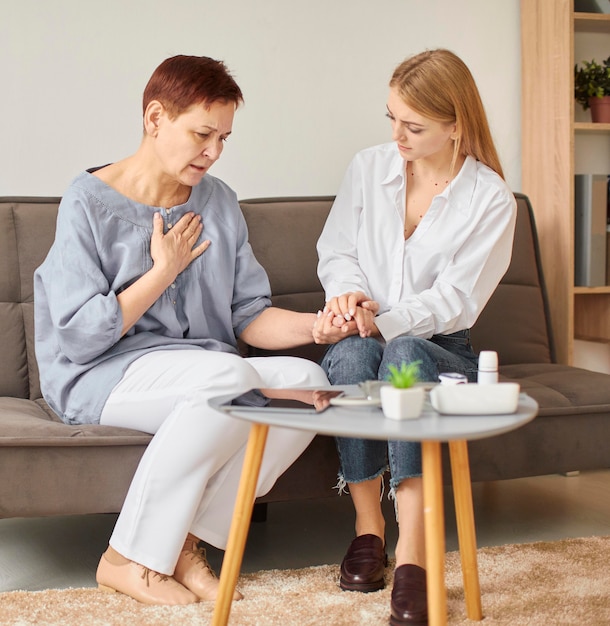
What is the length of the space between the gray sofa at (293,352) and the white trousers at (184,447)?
0.29ft

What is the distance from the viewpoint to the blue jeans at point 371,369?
5.78ft

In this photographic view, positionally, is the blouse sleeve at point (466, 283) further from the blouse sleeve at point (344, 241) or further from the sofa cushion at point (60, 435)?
the sofa cushion at point (60, 435)

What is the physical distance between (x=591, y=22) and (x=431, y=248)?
1.33m

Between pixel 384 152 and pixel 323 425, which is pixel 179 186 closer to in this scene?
pixel 384 152

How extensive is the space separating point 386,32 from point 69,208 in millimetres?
1470

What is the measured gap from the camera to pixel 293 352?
2357mm

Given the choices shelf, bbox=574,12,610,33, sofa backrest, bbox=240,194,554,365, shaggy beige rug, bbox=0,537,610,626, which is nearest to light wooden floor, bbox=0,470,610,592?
shaggy beige rug, bbox=0,537,610,626

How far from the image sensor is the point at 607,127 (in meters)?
2.92

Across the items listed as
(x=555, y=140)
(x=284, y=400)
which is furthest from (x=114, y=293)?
(x=555, y=140)

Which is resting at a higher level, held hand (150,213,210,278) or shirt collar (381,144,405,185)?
shirt collar (381,144,405,185)

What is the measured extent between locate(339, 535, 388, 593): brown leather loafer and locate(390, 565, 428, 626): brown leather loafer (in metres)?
0.14

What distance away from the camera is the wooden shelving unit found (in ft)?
9.32

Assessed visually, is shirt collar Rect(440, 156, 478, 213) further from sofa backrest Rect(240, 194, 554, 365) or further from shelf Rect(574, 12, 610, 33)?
shelf Rect(574, 12, 610, 33)

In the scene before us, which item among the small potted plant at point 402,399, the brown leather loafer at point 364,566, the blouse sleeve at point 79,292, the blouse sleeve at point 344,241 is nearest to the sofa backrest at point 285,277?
the blouse sleeve at point 344,241
